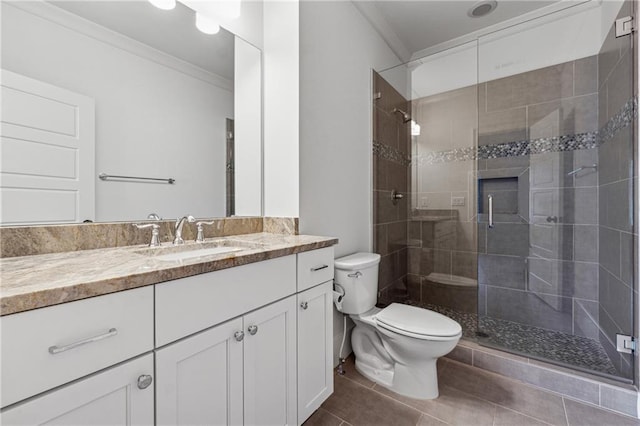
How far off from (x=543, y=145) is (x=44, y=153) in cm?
301

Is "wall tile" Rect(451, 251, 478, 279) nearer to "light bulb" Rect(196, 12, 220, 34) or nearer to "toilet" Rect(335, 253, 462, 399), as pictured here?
"toilet" Rect(335, 253, 462, 399)

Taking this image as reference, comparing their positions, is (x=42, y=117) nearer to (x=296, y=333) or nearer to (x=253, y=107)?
(x=253, y=107)

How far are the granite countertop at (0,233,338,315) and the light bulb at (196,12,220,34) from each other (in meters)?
1.15

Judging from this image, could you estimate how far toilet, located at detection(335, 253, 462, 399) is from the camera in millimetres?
1433

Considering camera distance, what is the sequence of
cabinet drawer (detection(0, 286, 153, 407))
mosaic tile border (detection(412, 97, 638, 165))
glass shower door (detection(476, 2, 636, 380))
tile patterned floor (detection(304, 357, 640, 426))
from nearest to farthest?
cabinet drawer (detection(0, 286, 153, 407))
tile patterned floor (detection(304, 357, 640, 426))
mosaic tile border (detection(412, 97, 638, 165))
glass shower door (detection(476, 2, 636, 380))

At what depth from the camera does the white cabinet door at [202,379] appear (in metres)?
0.74

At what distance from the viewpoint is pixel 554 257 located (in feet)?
7.11

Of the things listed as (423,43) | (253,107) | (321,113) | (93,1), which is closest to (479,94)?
(423,43)

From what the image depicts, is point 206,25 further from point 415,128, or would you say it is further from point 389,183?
point 415,128

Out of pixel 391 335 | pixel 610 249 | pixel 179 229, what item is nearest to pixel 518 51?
pixel 610 249

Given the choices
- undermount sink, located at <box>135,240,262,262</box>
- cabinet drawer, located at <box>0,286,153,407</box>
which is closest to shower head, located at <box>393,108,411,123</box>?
undermount sink, located at <box>135,240,262,262</box>

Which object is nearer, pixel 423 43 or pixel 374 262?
pixel 374 262

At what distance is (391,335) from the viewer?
151 cm

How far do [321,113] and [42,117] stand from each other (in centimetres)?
126
